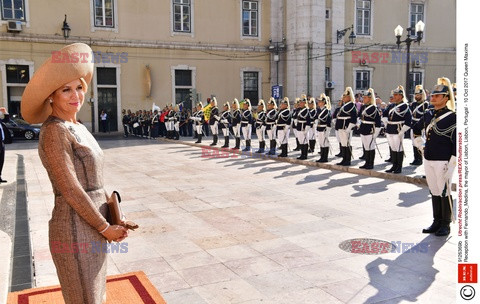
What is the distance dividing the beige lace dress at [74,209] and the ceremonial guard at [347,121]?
10.6m

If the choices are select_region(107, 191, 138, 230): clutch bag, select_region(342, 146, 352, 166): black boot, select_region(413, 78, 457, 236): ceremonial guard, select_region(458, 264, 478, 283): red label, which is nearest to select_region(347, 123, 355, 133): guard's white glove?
select_region(342, 146, 352, 166): black boot

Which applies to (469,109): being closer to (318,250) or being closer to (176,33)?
(318,250)

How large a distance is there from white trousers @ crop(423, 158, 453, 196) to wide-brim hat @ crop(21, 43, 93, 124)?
5.13m

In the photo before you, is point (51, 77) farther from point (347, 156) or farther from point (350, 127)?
point (350, 127)

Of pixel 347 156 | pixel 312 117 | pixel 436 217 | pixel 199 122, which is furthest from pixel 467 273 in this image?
pixel 199 122

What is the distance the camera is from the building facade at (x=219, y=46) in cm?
2588

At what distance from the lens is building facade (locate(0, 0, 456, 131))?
25.9 meters

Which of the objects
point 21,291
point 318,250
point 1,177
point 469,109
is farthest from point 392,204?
point 1,177

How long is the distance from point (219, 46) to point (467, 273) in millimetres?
27870

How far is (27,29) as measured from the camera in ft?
83.4

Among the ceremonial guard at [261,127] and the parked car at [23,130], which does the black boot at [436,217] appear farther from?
the parked car at [23,130]

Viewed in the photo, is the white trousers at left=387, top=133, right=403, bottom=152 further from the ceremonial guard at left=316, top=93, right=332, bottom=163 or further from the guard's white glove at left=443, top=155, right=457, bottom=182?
the guard's white glove at left=443, top=155, right=457, bottom=182

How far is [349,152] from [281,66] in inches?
775

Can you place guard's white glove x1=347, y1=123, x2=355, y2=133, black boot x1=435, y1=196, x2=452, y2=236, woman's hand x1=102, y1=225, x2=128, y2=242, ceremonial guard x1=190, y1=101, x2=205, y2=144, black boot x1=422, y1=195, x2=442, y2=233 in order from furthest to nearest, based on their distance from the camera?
ceremonial guard x1=190, y1=101, x2=205, y2=144 → guard's white glove x1=347, y1=123, x2=355, y2=133 → black boot x1=422, y1=195, x2=442, y2=233 → black boot x1=435, y1=196, x2=452, y2=236 → woman's hand x1=102, y1=225, x2=128, y2=242
